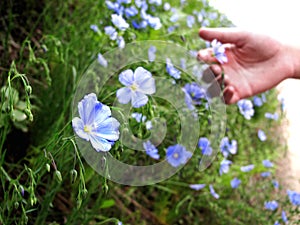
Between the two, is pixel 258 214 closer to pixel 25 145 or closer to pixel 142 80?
pixel 25 145

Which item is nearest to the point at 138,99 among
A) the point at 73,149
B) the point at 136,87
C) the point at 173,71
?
the point at 136,87

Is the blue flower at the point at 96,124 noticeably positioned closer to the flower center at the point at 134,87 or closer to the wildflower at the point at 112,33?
the flower center at the point at 134,87

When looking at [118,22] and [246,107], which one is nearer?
[118,22]

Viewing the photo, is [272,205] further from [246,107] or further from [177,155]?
[177,155]

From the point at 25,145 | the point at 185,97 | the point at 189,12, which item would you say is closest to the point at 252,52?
the point at 185,97

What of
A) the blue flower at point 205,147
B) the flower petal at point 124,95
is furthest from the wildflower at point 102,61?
the flower petal at point 124,95


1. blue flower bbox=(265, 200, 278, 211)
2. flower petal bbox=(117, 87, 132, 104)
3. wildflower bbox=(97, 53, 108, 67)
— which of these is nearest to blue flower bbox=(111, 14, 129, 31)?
wildflower bbox=(97, 53, 108, 67)

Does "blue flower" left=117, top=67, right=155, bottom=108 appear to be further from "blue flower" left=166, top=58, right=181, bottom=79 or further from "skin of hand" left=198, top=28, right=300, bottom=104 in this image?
"skin of hand" left=198, top=28, right=300, bottom=104
